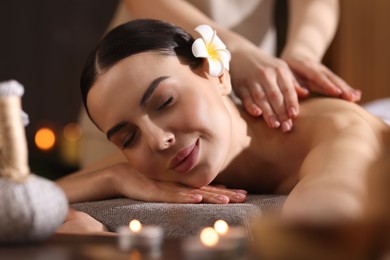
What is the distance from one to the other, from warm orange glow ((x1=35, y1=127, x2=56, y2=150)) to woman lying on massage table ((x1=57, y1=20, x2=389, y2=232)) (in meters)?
1.69

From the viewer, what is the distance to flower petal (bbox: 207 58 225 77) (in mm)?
1619

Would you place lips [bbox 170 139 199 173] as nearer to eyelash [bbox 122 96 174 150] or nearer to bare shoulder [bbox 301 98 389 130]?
eyelash [bbox 122 96 174 150]

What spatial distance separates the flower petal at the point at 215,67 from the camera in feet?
5.31

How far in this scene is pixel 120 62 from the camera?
1.56 metres

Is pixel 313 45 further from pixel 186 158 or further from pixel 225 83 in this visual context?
pixel 186 158

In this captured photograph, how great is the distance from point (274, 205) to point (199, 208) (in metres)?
0.15

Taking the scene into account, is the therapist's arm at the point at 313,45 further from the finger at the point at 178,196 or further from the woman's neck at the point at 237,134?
the finger at the point at 178,196

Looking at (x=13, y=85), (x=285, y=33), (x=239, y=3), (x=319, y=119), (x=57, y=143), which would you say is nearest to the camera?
(x=13, y=85)

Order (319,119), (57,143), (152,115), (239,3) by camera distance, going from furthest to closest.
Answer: (57,143) < (239,3) < (319,119) < (152,115)

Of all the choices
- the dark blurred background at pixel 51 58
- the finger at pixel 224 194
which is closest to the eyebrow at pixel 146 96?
the finger at pixel 224 194

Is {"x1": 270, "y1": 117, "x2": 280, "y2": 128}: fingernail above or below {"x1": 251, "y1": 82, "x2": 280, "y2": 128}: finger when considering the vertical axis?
below

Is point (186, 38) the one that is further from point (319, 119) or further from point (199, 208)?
point (199, 208)

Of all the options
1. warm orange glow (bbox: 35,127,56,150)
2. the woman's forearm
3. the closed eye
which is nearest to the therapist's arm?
the woman's forearm

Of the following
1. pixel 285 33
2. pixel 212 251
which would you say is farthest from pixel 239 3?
pixel 212 251
